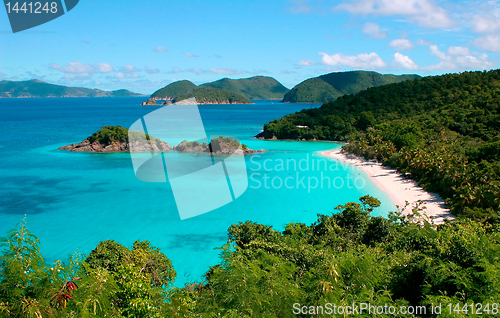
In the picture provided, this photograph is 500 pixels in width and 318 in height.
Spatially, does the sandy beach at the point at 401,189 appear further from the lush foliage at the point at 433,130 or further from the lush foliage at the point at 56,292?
the lush foliage at the point at 56,292

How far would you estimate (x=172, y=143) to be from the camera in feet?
209

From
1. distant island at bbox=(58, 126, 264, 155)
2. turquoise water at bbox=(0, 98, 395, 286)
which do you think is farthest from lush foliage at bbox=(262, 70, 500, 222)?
distant island at bbox=(58, 126, 264, 155)

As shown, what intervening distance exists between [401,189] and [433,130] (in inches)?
1004

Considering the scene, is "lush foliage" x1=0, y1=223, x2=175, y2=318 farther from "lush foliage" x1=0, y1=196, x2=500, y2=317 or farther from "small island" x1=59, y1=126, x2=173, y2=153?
"small island" x1=59, y1=126, x2=173, y2=153

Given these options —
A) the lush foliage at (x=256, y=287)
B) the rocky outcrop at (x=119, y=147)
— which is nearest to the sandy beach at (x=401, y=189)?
the lush foliage at (x=256, y=287)

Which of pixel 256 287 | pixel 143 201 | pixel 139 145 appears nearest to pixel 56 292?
pixel 256 287

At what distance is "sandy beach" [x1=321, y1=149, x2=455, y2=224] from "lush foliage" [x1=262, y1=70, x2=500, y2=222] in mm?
831

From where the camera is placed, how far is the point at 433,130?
52.9m

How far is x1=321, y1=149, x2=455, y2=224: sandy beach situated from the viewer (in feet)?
86.3

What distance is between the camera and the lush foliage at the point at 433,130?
26625mm

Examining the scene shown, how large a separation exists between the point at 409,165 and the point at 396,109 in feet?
135

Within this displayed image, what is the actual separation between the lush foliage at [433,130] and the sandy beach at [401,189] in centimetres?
83

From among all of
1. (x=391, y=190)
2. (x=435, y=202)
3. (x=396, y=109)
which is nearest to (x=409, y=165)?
(x=391, y=190)

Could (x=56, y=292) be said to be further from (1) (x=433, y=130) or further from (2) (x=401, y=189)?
(1) (x=433, y=130)
